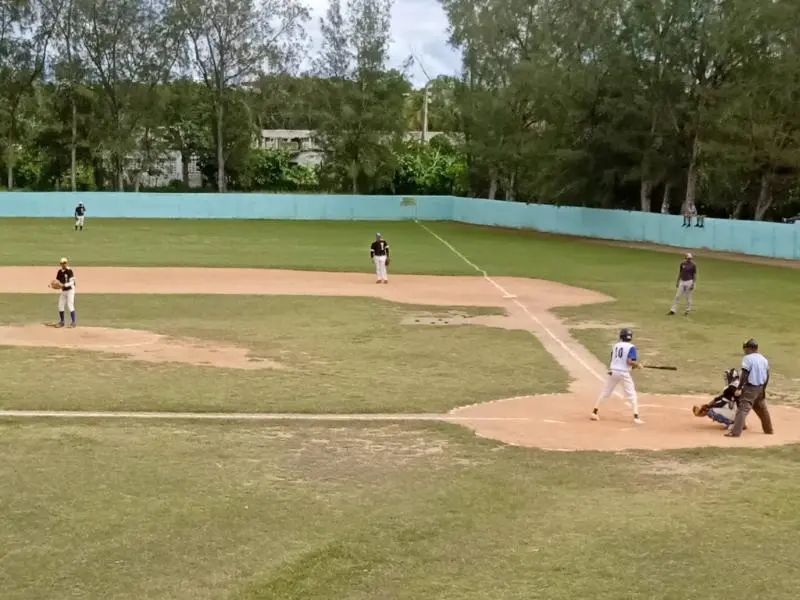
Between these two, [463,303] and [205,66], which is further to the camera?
[205,66]

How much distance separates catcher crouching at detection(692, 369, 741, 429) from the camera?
16.2 meters

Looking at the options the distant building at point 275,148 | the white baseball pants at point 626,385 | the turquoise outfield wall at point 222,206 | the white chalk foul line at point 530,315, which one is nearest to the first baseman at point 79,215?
the turquoise outfield wall at point 222,206

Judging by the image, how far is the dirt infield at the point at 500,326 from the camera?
52.6 ft

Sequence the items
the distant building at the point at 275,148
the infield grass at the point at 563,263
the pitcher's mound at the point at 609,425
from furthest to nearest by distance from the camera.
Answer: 1. the distant building at the point at 275,148
2. the infield grass at the point at 563,263
3. the pitcher's mound at the point at 609,425

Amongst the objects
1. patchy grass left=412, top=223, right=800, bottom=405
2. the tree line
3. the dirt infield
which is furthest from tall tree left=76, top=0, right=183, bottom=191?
the dirt infield

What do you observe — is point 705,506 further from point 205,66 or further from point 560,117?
point 205,66

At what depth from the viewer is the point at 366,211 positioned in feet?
265

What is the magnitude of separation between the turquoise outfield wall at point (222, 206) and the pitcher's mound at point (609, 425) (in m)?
61.3

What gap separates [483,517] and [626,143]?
2110 inches

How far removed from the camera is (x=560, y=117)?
2589 inches

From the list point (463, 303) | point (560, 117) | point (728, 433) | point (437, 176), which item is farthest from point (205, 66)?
point (728, 433)

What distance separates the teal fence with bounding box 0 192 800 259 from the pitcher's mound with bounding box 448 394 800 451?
39.5 m

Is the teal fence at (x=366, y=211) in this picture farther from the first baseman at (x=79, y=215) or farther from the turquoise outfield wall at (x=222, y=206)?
the first baseman at (x=79, y=215)

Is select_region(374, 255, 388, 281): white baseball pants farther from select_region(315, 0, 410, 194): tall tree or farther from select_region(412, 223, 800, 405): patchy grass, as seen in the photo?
select_region(315, 0, 410, 194): tall tree
